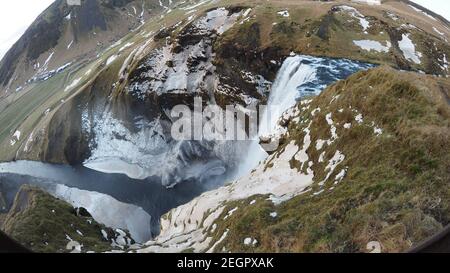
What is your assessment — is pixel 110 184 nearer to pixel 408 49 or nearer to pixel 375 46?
pixel 375 46

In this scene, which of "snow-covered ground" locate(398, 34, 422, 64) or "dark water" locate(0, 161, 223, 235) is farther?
"dark water" locate(0, 161, 223, 235)

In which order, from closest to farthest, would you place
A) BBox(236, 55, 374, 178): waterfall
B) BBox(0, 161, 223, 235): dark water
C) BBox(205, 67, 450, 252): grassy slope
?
BBox(205, 67, 450, 252): grassy slope, BBox(236, 55, 374, 178): waterfall, BBox(0, 161, 223, 235): dark water

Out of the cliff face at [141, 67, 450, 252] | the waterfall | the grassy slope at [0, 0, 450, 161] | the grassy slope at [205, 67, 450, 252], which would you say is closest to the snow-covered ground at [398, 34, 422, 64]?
the grassy slope at [0, 0, 450, 161]

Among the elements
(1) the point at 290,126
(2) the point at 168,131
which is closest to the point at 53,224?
(1) the point at 290,126

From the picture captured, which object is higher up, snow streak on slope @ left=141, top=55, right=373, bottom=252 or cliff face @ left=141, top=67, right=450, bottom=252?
cliff face @ left=141, top=67, right=450, bottom=252

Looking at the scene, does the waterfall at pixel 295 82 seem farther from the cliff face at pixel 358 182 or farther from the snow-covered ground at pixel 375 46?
the cliff face at pixel 358 182

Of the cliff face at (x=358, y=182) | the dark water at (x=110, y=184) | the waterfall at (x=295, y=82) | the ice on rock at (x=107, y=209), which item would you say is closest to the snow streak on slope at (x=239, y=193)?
the cliff face at (x=358, y=182)

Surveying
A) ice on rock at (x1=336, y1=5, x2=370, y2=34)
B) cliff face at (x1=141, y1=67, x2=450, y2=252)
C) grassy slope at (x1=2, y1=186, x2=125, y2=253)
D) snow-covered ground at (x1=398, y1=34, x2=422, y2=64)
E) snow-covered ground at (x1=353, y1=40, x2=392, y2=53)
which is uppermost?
cliff face at (x1=141, y1=67, x2=450, y2=252)

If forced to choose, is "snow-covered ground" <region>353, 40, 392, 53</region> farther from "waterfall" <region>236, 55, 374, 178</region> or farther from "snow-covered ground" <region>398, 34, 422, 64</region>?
"waterfall" <region>236, 55, 374, 178</region>
